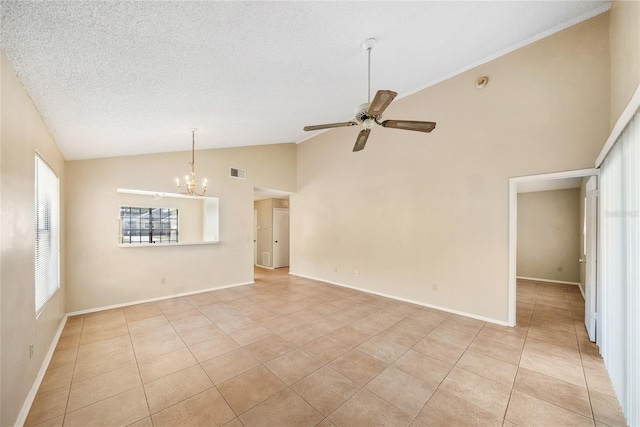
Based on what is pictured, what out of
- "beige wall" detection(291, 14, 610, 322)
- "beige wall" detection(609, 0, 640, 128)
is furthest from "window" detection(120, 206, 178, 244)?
"beige wall" detection(609, 0, 640, 128)

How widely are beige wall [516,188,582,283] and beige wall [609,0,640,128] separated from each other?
458cm

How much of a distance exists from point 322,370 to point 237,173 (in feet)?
15.6

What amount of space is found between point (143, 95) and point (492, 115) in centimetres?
462

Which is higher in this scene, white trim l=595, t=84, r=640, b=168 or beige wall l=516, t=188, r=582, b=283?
white trim l=595, t=84, r=640, b=168

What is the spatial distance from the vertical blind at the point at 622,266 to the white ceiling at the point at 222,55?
195 cm

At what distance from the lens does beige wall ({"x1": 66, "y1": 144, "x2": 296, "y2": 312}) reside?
13.5 ft

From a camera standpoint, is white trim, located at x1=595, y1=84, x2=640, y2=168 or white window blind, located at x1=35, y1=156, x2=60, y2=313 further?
white window blind, located at x1=35, y1=156, x2=60, y2=313

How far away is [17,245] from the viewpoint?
6.27 ft

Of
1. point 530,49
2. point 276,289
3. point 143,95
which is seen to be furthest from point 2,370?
point 530,49

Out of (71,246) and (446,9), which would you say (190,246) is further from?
(446,9)

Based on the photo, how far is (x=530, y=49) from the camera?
3.49 meters

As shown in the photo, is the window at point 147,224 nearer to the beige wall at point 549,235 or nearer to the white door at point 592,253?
the white door at point 592,253

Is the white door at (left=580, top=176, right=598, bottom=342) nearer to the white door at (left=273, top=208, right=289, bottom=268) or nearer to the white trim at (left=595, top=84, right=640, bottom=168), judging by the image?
the white trim at (left=595, top=84, right=640, bottom=168)

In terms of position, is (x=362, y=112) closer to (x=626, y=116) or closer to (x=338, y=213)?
(x=626, y=116)
